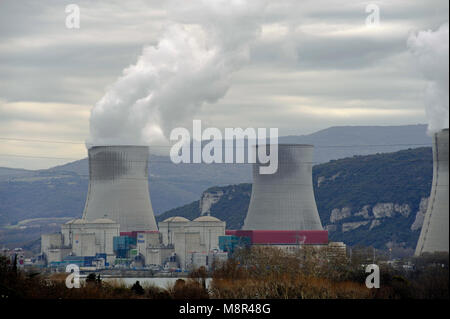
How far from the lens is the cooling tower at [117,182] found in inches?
2749

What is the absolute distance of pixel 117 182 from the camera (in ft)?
232

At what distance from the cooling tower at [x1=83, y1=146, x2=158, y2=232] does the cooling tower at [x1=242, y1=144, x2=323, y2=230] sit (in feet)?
25.9

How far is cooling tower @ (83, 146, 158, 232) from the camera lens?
229ft

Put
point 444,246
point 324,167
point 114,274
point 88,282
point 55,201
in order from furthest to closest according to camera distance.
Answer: point 55,201
point 324,167
point 114,274
point 88,282
point 444,246

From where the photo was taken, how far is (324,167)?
151750 mm

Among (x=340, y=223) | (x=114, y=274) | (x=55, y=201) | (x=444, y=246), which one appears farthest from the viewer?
(x=55, y=201)

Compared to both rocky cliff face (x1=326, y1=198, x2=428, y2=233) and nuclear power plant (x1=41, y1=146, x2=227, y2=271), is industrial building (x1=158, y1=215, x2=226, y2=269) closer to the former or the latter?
nuclear power plant (x1=41, y1=146, x2=227, y2=271)

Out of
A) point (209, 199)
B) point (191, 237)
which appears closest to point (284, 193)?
point (191, 237)

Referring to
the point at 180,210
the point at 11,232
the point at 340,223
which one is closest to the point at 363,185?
the point at 340,223

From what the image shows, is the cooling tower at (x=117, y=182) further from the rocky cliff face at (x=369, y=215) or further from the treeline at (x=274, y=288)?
the rocky cliff face at (x=369, y=215)

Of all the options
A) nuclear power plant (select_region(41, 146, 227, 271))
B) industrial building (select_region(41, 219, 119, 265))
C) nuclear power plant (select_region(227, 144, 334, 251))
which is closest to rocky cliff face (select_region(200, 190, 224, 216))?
nuclear power plant (select_region(41, 146, 227, 271))

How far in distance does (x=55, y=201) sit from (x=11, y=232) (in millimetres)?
69195

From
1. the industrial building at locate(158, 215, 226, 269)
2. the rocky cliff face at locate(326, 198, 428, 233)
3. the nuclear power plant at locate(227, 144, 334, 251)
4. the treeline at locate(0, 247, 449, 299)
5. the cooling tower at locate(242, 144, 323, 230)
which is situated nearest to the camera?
the treeline at locate(0, 247, 449, 299)

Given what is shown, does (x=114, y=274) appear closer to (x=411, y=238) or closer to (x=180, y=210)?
(x=411, y=238)
